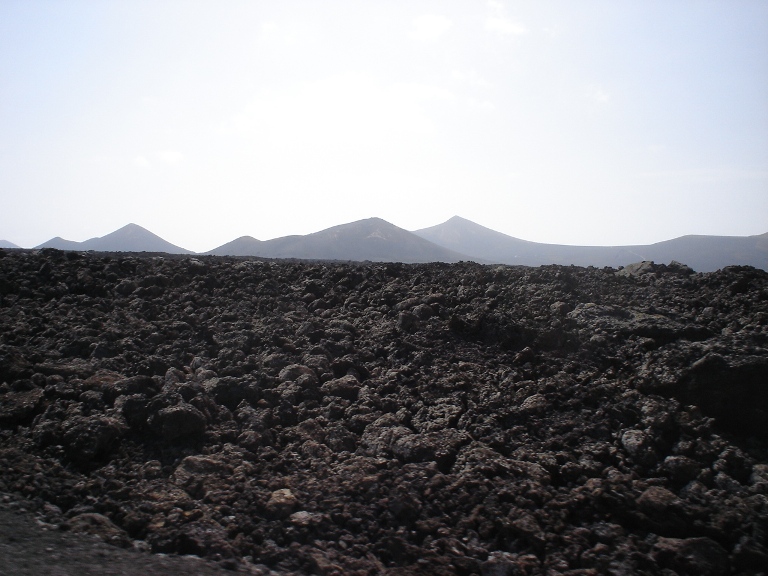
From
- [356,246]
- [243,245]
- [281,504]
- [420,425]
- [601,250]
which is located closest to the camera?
[281,504]

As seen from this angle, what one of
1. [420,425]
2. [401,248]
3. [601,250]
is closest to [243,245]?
[401,248]

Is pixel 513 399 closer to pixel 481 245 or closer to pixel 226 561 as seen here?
pixel 226 561

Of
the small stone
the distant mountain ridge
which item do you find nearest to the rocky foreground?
the small stone

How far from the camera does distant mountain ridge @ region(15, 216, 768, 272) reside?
151 feet

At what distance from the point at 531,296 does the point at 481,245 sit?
6852 centimetres

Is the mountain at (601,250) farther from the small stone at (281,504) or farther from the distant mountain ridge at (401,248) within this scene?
the small stone at (281,504)

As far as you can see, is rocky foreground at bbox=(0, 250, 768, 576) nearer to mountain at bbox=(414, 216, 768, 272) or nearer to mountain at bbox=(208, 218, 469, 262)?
mountain at bbox=(414, 216, 768, 272)

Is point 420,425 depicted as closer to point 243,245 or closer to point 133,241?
point 243,245

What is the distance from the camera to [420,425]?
601 centimetres

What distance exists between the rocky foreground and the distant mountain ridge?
35.0m

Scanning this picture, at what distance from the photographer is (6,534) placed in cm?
466

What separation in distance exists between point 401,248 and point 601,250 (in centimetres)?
2236

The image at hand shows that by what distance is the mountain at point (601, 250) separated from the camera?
4367 centimetres

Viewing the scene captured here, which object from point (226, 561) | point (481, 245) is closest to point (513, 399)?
point (226, 561)
